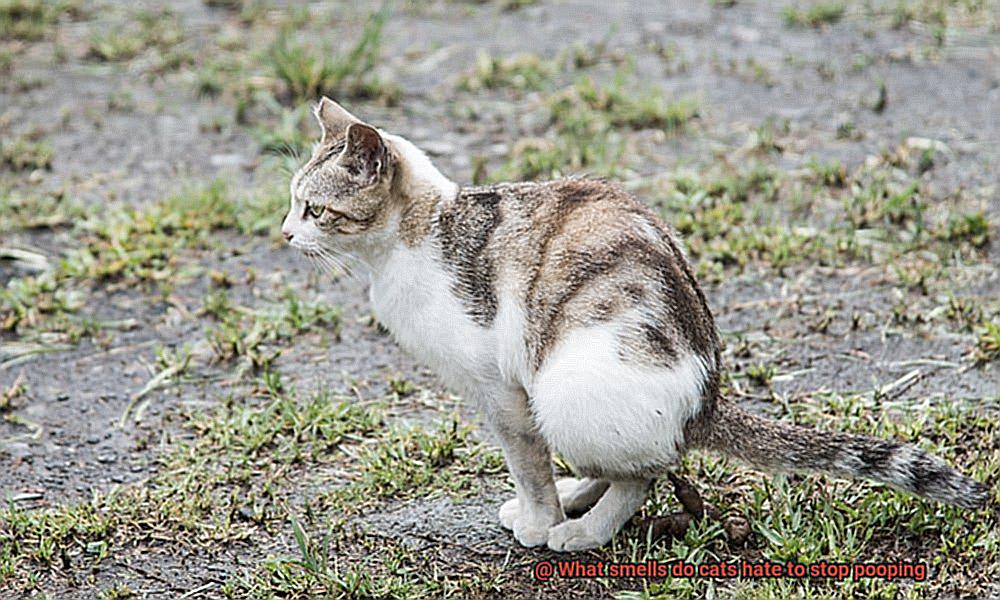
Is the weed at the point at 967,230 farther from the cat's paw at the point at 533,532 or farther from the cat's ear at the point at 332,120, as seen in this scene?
the cat's ear at the point at 332,120

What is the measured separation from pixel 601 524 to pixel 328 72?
4202mm

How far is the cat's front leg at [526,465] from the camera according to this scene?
4.18 meters

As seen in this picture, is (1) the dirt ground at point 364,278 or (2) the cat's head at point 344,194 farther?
(1) the dirt ground at point 364,278

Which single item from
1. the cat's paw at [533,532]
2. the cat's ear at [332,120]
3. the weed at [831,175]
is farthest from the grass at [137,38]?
the cat's paw at [533,532]

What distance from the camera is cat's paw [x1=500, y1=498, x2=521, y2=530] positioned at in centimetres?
440

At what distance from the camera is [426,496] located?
15.2 ft

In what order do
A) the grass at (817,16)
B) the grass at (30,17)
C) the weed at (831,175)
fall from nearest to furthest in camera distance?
1. the weed at (831,175)
2. the grass at (817,16)
3. the grass at (30,17)

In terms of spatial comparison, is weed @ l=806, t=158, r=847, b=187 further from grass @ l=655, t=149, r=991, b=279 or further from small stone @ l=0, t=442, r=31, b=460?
small stone @ l=0, t=442, r=31, b=460

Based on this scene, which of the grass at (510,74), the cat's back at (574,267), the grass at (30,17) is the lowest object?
the grass at (510,74)

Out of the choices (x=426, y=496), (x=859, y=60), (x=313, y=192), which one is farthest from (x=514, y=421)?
(x=859, y=60)

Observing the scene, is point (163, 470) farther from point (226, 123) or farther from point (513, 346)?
point (226, 123)

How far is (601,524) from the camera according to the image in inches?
166

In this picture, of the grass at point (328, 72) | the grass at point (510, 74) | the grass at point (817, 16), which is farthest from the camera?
the grass at point (817, 16)

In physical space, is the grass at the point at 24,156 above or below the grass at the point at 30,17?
below
